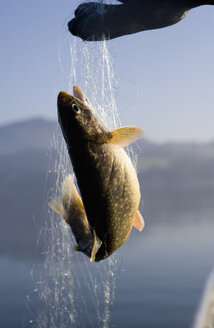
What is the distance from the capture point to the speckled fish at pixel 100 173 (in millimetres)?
2645

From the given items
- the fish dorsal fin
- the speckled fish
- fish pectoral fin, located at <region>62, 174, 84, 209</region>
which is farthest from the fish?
fish pectoral fin, located at <region>62, 174, 84, 209</region>

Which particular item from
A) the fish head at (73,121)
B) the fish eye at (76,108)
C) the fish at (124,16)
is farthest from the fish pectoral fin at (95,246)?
the fish at (124,16)

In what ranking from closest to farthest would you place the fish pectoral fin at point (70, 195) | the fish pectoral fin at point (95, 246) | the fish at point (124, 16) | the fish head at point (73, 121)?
1. the fish pectoral fin at point (95, 246)
2. the fish head at point (73, 121)
3. the fish pectoral fin at point (70, 195)
4. the fish at point (124, 16)

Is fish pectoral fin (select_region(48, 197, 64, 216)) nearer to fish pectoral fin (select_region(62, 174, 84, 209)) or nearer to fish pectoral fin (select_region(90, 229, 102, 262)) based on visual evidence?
fish pectoral fin (select_region(62, 174, 84, 209))

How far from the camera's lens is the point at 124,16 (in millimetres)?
3477

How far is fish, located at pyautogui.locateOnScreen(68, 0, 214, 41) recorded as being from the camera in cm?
342

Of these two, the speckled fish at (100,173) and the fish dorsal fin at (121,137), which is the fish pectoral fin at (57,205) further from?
the fish dorsal fin at (121,137)

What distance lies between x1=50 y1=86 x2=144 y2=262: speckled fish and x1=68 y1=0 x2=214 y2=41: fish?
3.08ft

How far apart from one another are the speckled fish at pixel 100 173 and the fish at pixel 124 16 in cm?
94

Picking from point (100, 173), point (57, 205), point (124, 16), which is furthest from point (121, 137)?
point (124, 16)

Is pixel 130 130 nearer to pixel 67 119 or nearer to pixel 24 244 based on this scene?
pixel 67 119

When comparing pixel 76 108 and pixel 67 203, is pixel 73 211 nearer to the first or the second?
pixel 67 203

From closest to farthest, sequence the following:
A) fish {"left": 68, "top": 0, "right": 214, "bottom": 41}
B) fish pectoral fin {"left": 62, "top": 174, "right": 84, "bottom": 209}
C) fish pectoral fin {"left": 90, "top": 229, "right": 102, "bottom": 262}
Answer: fish pectoral fin {"left": 90, "top": 229, "right": 102, "bottom": 262} < fish pectoral fin {"left": 62, "top": 174, "right": 84, "bottom": 209} < fish {"left": 68, "top": 0, "right": 214, "bottom": 41}

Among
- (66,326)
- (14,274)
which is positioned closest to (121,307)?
(14,274)
